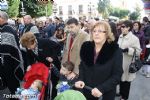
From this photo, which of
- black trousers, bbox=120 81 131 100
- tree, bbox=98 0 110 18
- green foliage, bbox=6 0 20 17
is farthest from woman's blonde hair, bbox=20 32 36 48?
tree, bbox=98 0 110 18

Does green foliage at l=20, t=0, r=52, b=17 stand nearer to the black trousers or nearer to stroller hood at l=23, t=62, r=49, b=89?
the black trousers

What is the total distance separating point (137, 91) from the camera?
9227 millimetres

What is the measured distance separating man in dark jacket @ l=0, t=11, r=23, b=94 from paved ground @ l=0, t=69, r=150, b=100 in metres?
1.14

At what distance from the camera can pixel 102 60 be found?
4.56 meters

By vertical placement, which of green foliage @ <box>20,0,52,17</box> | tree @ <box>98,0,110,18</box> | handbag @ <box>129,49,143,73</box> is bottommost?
tree @ <box>98,0,110,18</box>

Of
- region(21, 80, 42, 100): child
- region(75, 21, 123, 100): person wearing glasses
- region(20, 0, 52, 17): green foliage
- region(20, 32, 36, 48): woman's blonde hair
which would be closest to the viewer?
region(75, 21, 123, 100): person wearing glasses

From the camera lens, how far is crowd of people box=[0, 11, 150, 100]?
4.56m

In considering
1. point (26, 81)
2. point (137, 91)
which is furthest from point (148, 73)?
point (26, 81)

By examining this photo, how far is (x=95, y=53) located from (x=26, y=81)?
1.48 metres

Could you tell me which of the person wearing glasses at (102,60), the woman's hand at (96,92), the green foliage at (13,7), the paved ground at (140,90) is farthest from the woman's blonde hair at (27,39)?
the green foliage at (13,7)

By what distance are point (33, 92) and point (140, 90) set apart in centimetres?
484

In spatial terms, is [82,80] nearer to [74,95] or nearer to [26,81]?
[26,81]

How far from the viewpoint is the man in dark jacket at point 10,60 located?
22.7 ft

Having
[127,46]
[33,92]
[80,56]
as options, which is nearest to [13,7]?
[127,46]
